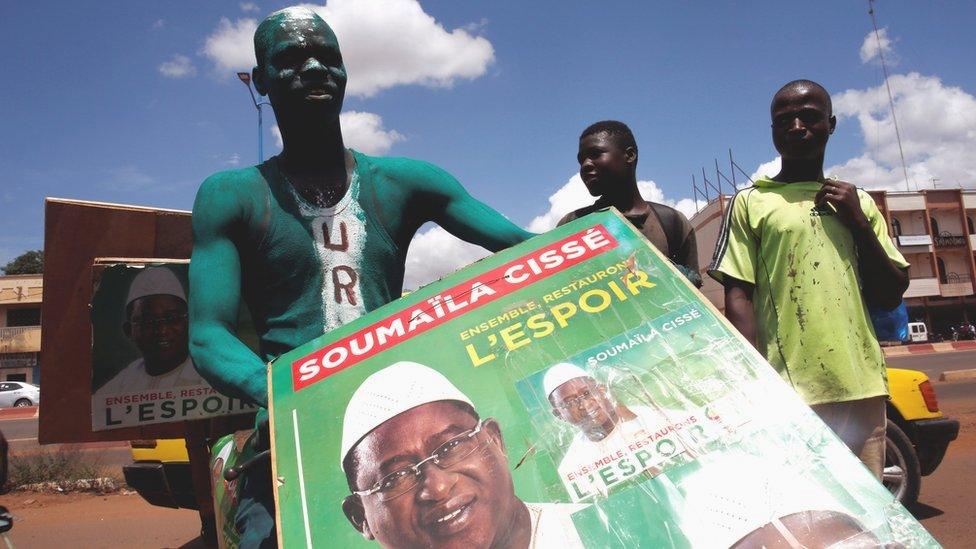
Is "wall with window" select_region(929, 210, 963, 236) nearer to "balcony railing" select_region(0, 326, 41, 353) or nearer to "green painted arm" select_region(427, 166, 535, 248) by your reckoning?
"green painted arm" select_region(427, 166, 535, 248)

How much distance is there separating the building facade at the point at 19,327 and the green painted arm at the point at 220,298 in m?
34.9

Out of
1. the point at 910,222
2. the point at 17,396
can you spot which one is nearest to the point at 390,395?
the point at 17,396

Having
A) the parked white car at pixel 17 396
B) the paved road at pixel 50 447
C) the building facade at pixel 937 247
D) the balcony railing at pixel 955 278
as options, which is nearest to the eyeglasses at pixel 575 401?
the paved road at pixel 50 447

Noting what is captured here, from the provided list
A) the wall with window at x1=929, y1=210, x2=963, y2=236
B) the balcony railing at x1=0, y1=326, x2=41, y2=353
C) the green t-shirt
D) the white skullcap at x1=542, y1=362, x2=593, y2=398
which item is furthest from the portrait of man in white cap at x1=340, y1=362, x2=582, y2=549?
the wall with window at x1=929, y1=210, x2=963, y2=236

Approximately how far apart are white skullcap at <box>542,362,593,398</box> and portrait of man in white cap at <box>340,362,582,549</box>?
11 cm

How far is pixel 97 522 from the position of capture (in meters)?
5.58

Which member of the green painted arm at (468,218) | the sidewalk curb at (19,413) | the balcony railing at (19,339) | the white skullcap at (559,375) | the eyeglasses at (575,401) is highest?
the balcony railing at (19,339)

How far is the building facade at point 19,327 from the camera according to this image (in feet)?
99.0

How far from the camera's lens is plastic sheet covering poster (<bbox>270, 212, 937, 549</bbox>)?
888 millimetres

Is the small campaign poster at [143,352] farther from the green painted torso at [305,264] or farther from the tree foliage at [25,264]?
the tree foliage at [25,264]

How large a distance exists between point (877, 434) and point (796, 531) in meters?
1.41

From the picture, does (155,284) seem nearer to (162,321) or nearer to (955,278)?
(162,321)

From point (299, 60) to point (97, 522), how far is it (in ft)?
18.7

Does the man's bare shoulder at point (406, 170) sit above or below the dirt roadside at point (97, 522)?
above
